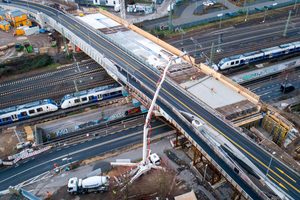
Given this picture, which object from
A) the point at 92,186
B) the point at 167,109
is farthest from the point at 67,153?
the point at 167,109

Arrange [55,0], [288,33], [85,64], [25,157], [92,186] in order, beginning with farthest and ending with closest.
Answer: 1. [55,0]
2. [288,33]
3. [85,64]
4. [25,157]
5. [92,186]

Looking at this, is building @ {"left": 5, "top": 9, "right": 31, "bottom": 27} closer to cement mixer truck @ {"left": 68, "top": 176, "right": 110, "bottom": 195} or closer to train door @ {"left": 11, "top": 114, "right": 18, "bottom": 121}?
train door @ {"left": 11, "top": 114, "right": 18, "bottom": 121}

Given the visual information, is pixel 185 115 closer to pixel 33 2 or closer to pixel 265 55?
pixel 265 55

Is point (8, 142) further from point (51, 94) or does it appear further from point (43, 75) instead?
point (43, 75)

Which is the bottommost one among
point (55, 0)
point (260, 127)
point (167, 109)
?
point (260, 127)

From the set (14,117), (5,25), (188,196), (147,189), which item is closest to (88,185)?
(147,189)

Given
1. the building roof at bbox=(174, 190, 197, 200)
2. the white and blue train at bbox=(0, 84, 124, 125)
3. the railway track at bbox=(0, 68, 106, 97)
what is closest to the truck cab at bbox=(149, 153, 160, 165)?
the building roof at bbox=(174, 190, 197, 200)
